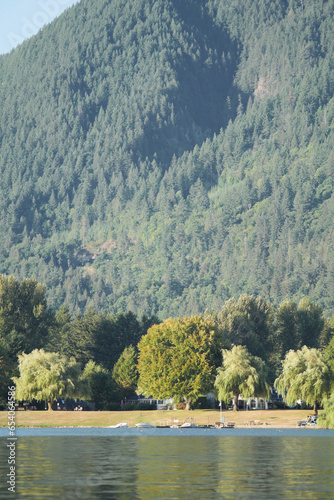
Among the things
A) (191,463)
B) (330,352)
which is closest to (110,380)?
(330,352)

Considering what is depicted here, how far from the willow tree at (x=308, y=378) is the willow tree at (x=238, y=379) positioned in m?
7.50

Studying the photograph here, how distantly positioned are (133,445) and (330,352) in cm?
6268

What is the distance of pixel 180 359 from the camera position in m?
160

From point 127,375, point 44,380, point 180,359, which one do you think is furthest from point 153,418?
point 127,375

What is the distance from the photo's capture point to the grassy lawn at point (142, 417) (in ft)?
478

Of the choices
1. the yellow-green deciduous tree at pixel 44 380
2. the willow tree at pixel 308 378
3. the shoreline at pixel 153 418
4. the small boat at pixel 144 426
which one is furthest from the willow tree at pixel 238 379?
the yellow-green deciduous tree at pixel 44 380

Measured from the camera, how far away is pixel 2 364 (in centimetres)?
16425

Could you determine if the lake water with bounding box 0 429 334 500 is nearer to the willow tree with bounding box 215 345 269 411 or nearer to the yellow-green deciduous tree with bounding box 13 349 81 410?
the willow tree with bounding box 215 345 269 411

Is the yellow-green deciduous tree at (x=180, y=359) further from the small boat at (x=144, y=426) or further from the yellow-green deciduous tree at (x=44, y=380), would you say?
the small boat at (x=144, y=426)

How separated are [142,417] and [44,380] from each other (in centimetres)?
1715

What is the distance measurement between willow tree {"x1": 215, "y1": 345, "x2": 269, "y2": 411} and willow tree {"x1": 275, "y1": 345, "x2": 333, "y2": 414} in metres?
7.50

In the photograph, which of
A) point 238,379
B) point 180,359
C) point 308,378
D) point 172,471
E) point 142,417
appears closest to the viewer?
point 172,471

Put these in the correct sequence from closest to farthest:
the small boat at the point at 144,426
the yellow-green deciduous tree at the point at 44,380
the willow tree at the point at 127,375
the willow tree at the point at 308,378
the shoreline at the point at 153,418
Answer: the willow tree at the point at 308,378, the small boat at the point at 144,426, the shoreline at the point at 153,418, the yellow-green deciduous tree at the point at 44,380, the willow tree at the point at 127,375

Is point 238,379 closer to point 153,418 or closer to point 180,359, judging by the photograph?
point 180,359
